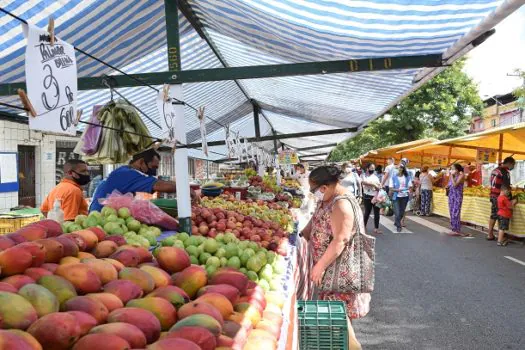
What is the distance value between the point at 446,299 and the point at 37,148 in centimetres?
1118

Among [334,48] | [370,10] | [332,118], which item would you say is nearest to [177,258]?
[370,10]

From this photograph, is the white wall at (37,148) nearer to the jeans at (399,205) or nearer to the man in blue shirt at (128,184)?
the man in blue shirt at (128,184)

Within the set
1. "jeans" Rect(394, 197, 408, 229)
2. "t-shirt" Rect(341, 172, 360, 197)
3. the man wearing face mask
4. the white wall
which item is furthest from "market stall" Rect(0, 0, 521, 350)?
the white wall

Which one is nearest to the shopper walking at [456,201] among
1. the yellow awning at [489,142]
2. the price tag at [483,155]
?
the yellow awning at [489,142]

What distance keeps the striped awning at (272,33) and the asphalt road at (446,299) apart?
2919 millimetres

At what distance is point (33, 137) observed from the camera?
484 inches

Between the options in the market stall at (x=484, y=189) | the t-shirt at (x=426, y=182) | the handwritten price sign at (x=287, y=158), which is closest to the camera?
the market stall at (x=484, y=189)

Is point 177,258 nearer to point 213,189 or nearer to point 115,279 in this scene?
point 115,279

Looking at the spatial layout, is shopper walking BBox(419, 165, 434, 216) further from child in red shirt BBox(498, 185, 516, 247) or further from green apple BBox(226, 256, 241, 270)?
green apple BBox(226, 256, 241, 270)

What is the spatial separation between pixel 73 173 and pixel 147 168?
1.07 meters

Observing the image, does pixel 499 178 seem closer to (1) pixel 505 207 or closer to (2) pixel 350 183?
(1) pixel 505 207

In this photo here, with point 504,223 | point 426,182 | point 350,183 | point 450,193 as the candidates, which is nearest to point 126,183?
point 350,183

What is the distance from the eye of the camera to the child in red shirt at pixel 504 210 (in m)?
9.99

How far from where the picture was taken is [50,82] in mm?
2311
